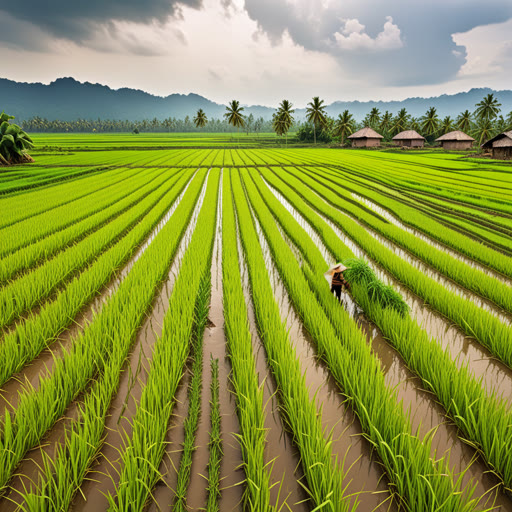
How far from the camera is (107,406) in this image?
2436 mm

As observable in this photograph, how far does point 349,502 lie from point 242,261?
4.72m

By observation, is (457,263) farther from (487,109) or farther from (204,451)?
(487,109)

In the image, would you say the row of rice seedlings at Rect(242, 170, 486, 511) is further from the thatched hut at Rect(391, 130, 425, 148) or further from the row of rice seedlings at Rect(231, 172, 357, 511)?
the thatched hut at Rect(391, 130, 425, 148)

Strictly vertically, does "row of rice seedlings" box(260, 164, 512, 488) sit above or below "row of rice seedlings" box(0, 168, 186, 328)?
above

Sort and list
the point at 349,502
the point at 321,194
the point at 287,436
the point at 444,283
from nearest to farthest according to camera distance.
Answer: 1. the point at 349,502
2. the point at 287,436
3. the point at 444,283
4. the point at 321,194

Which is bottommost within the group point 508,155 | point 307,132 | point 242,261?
point 242,261

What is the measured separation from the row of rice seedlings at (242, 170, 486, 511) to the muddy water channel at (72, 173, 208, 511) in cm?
163

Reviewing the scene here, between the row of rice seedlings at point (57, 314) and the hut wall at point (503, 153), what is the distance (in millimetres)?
33556

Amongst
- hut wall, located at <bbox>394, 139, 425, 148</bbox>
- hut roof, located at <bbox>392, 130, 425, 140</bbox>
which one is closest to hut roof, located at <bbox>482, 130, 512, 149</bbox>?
hut roof, located at <bbox>392, 130, 425, 140</bbox>

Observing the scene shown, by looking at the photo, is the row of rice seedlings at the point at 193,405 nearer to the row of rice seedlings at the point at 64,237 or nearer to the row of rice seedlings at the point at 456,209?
the row of rice seedlings at the point at 64,237

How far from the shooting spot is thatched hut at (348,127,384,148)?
4638 cm

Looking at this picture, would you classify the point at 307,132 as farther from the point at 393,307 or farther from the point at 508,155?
the point at 393,307

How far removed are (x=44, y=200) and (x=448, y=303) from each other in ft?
44.0

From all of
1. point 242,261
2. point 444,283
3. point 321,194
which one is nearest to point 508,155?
point 321,194
